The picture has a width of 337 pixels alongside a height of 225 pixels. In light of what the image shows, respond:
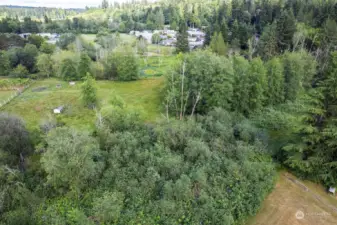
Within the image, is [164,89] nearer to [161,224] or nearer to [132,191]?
[132,191]

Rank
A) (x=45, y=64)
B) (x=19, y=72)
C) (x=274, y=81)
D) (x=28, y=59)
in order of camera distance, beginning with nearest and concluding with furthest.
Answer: (x=274, y=81) → (x=19, y=72) → (x=45, y=64) → (x=28, y=59)

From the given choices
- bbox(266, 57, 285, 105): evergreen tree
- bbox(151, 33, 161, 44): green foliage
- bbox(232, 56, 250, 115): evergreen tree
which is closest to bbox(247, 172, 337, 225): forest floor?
bbox(232, 56, 250, 115): evergreen tree

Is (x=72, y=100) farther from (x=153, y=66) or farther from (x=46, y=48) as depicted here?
(x=46, y=48)

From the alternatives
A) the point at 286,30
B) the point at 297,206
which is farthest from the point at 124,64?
the point at 297,206

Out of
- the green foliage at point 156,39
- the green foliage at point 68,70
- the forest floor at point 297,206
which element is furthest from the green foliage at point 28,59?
the forest floor at point 297,206

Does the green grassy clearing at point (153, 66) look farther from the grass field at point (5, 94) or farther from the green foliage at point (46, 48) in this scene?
the green foliage at point (46, 48)

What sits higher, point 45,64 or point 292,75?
point 292,75

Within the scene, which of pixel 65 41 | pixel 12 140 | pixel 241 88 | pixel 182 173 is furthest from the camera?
pixel 65 41
